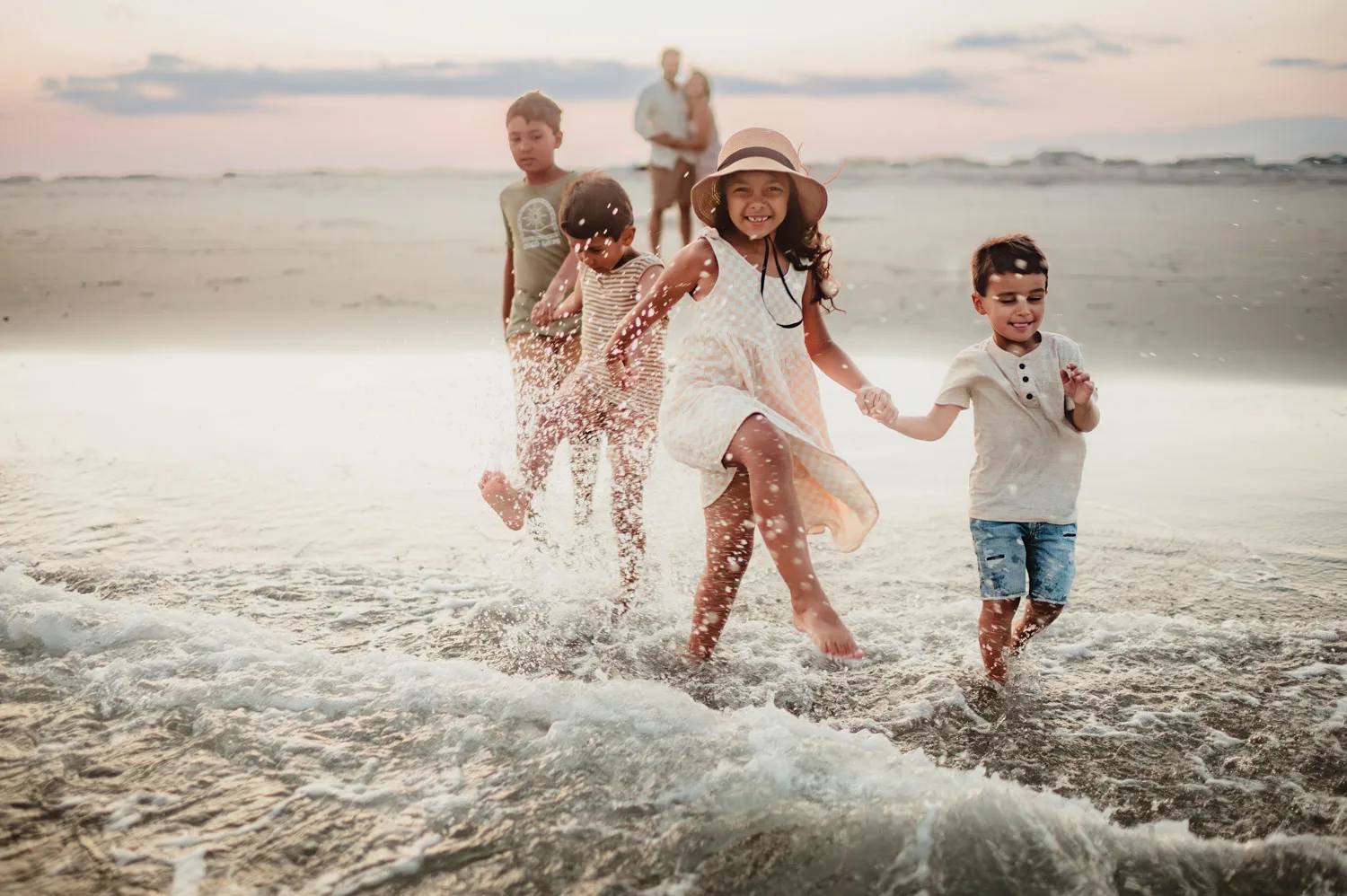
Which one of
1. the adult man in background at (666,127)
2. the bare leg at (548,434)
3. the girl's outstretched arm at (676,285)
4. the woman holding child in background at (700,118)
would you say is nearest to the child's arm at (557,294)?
the bare leg at (548,434)

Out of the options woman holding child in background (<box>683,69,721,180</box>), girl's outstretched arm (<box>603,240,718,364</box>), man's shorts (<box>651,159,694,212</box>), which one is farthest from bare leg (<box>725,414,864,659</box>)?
man's shorts (<box>651,159,694,212</box>)

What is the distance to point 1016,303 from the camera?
3.09m

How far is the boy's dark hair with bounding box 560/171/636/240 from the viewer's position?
12.6ft

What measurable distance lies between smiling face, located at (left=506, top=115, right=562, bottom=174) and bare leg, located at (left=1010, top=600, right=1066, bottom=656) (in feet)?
8.36

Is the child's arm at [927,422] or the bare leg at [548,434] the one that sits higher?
the child's arm at [927,422]

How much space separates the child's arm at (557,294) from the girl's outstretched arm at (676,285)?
0.70 metres

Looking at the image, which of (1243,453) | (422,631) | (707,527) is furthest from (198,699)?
(1243,453)

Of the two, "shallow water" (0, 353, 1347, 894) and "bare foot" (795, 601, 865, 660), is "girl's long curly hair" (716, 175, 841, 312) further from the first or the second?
"shallow water" (0, 353, 1347, 894)

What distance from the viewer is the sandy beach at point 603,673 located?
244 cm

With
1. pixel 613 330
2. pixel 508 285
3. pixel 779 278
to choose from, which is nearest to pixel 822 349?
pixel 779 278

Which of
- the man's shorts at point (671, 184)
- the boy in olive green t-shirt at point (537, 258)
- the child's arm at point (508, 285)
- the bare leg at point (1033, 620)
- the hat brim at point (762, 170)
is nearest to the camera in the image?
the bare leg at point (1033, 620)

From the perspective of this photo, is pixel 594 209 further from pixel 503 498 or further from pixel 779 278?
pixel 503 498

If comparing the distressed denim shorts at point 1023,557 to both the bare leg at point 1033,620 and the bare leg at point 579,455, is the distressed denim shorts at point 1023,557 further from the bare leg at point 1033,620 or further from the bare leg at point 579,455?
the bare leg at point 579,455

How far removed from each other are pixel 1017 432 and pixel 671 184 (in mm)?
8711
